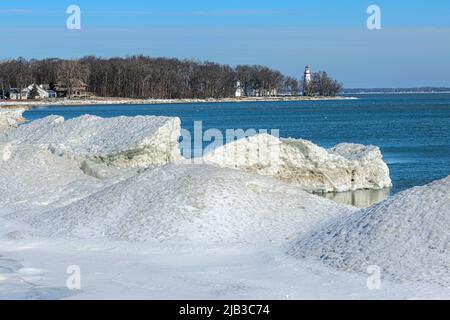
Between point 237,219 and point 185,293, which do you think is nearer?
point 185,293

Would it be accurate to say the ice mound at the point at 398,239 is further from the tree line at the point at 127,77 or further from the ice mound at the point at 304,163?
the tree line at the point at 127,77

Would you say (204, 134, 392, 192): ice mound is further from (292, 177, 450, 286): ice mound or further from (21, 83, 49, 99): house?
(21, 83, 49, 99): house

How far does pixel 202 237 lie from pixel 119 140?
43.1 feet

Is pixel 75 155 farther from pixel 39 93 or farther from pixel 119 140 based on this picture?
pixel 39 93

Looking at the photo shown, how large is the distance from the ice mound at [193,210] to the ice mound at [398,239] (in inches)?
61.9

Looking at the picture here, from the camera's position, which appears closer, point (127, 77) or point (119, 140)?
point (119, 140)

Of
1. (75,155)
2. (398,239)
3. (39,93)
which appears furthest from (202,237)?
(39,93)

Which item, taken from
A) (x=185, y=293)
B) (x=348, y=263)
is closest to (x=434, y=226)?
(x=348, y=263)

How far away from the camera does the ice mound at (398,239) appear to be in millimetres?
12711

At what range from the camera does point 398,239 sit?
13602 millimetres
